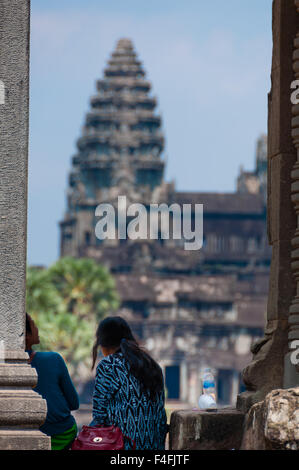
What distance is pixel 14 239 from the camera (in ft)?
28.9

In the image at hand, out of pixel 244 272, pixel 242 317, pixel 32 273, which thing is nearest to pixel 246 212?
pixel 244 272

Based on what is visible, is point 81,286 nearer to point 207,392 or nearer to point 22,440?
point 207,392

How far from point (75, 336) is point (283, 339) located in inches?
2332

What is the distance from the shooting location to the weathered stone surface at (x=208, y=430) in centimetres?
942

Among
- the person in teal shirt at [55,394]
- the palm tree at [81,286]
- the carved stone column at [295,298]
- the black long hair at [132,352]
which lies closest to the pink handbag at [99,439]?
the black long hair at [132,352]

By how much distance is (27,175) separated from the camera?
891 cm

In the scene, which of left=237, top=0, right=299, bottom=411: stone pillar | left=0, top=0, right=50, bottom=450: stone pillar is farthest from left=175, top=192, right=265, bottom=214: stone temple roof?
left=0, top=0, right=50, bottom=450: stone pillar

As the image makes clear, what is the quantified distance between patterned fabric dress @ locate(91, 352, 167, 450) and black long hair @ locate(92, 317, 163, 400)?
0.04 m

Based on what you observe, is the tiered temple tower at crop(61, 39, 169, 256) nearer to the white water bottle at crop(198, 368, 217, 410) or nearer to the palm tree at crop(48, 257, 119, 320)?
the palm tree at crop(48, 257, 119, 320)

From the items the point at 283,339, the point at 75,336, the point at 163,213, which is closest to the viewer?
the point at 283,339

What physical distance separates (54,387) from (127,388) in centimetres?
62

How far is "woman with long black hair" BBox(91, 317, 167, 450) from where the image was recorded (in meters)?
9.02

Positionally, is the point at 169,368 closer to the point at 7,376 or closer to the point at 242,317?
the point at 242,317

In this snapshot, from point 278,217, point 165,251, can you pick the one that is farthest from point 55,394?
point 165,251
